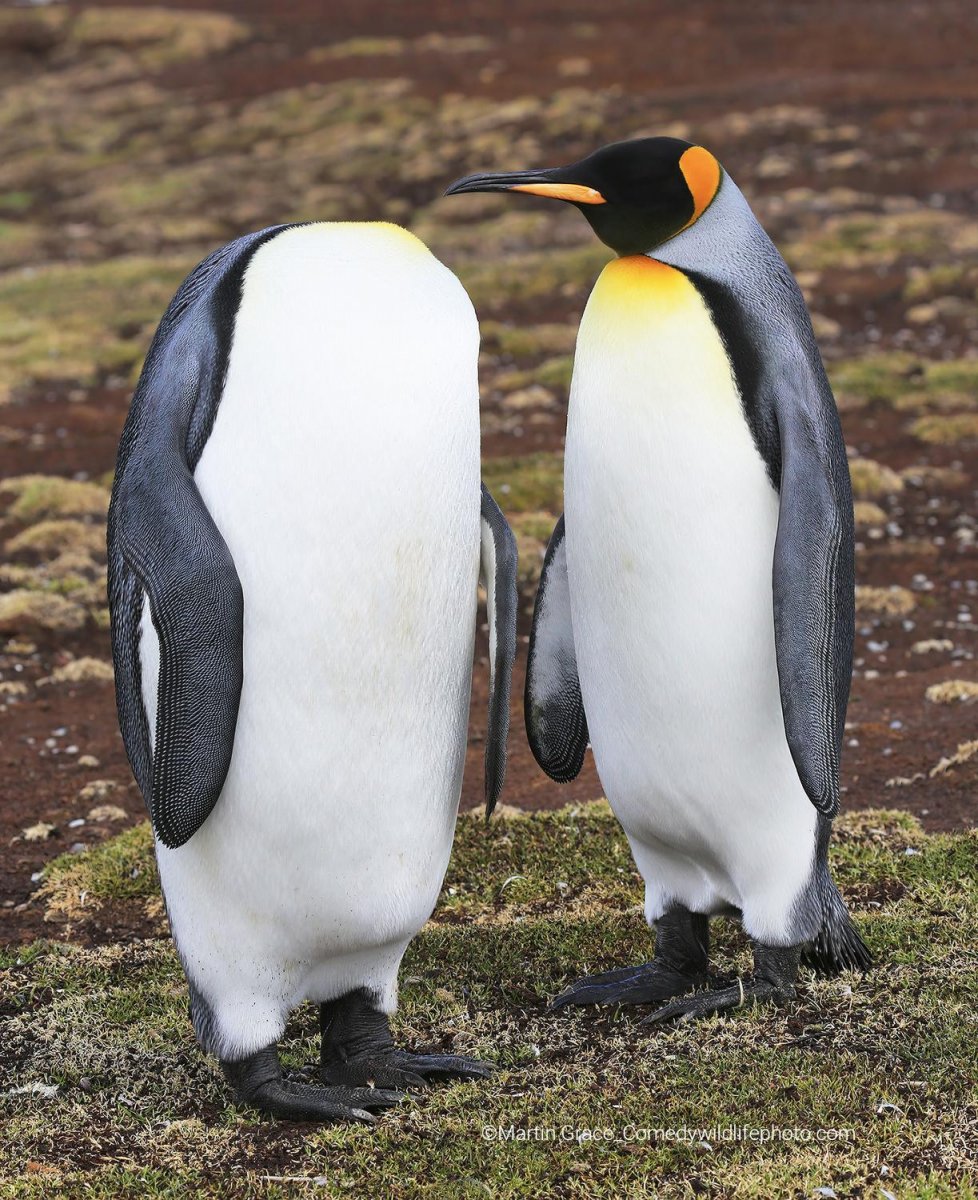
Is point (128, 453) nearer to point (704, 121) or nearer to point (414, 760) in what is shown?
point (414, 760)

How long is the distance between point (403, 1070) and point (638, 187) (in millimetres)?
2375

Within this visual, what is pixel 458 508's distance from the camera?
145 inches

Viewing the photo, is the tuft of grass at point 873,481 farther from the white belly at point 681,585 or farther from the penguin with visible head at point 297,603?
the penguin with visible head at point 297,603

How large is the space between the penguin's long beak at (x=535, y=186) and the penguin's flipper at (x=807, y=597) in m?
0.75

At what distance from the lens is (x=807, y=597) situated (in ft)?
12.7

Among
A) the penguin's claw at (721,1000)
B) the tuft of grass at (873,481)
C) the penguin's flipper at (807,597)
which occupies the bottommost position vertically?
the tuft of grass at (873,481)

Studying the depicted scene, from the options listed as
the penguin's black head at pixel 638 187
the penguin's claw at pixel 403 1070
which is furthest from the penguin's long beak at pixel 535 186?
the penguin's claw at pixel 403 1070

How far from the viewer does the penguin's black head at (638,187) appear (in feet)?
13.2

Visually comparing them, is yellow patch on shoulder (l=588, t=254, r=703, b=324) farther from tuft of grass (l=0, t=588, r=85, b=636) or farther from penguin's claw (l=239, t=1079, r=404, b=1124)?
tuft of grass (l=0, t=588, r=85, b=636)

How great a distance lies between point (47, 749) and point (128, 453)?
4.38 m

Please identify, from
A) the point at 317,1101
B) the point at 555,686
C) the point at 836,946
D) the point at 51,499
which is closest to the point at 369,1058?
the point at 317,1101

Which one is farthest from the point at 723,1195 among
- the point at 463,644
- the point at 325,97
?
the point at 325,97

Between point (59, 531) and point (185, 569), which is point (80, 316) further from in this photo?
point (185, 569)

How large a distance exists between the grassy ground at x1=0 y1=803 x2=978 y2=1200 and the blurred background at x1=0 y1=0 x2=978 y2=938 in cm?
108
